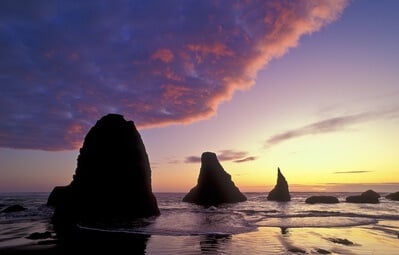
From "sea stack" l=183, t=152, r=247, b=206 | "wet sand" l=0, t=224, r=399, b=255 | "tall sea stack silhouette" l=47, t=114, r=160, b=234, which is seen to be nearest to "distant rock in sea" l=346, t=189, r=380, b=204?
"sea stack" l=183, t=152, r=247, b=206

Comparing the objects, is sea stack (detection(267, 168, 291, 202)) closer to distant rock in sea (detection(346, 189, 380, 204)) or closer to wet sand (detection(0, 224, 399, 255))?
distant rock in sea (detection(346, 189, 380, 204))

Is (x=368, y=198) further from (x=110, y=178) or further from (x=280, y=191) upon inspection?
(x=110, y=178)

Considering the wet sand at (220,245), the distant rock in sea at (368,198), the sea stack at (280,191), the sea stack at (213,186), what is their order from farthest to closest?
the sea stack at (280,191)
the sea stack at (213,186)
the distant rock in sea at (368,198)
the wet sand at (220,245)

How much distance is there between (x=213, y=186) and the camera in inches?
4336

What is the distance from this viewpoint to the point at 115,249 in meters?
19.4

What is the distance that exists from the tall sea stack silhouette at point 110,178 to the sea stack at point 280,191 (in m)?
80.8

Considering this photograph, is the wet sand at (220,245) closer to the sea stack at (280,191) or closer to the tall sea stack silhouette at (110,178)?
the tall sea stack silhouette at (110,178)

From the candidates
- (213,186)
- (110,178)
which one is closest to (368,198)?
(213,186)

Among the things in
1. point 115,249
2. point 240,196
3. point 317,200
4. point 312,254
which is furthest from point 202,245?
point 240,196

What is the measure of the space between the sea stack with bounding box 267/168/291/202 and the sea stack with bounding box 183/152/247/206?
14053 millimetres

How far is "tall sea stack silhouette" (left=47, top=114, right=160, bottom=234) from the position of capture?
42562 millimetres

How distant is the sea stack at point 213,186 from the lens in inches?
4237

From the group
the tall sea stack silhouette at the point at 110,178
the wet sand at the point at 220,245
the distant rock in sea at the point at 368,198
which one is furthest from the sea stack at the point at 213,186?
the wet sand at the point at 220,245

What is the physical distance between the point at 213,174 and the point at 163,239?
88245mm
